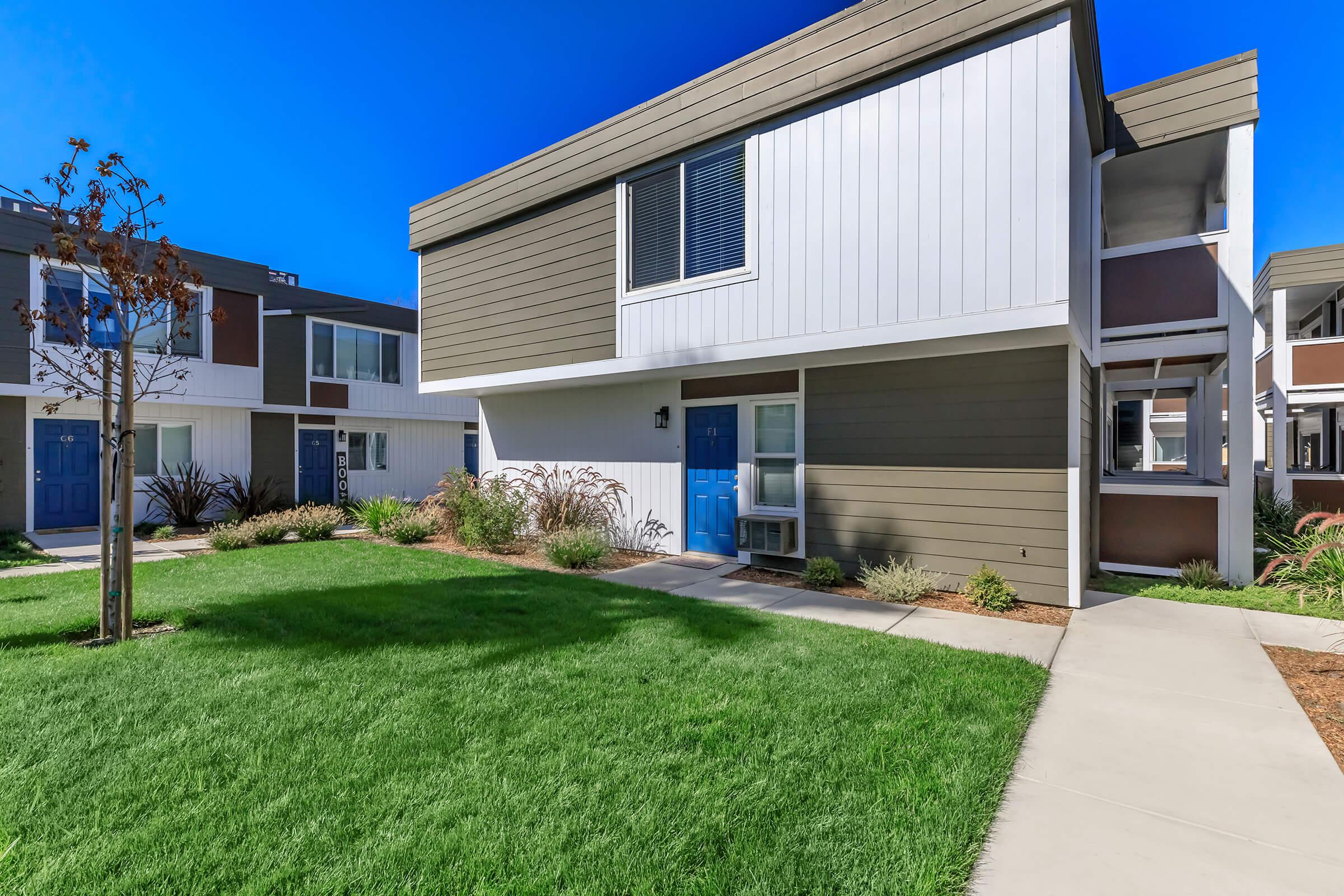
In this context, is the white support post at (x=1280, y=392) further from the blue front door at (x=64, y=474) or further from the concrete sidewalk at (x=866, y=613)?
the blue front door at (x=64, y=474)

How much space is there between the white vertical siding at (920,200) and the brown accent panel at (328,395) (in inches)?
445

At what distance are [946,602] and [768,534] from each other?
2.07m

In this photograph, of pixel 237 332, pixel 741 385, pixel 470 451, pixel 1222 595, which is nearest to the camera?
pixel 1222 595

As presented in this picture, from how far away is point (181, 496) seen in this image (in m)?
11.4

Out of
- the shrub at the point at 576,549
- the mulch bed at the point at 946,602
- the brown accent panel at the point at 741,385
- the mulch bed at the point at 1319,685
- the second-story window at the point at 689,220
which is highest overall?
the second-story window at the point at 689,220

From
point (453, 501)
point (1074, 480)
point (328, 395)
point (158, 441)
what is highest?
point (328, 395)

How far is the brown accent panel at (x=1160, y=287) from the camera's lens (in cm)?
665

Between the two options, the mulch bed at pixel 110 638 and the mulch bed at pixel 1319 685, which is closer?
the mulch bed at pixel 1319 685

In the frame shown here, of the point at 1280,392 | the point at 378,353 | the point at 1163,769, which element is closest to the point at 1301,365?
the point at 1280,392

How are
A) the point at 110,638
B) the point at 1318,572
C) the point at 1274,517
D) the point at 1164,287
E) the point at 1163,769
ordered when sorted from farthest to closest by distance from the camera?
1. the point at 1274,517
2. the point at 1164,287
3. the point at 1318,572
4. the point at 110,638
5. the point at 1163,769

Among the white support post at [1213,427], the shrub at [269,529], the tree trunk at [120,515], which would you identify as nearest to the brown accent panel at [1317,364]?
the white support post at [1213,427]

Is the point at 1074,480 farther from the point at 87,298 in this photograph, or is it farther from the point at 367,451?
the point at 367,451

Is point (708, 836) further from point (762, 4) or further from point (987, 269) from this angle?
point (762, 4)

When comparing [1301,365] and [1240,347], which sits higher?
[1301,365]
